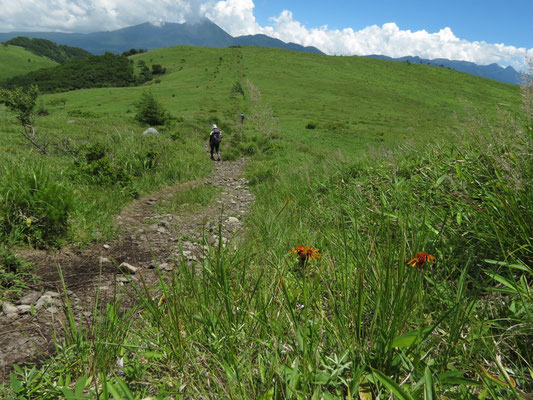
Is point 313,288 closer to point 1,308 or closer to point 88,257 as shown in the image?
point 1,308

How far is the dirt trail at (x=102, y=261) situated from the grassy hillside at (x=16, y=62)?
168156 mm

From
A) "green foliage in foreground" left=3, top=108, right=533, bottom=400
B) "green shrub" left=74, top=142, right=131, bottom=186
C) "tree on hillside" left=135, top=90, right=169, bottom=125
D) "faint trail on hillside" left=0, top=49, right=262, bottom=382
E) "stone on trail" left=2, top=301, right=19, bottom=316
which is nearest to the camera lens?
"green foliage in foreground" left=3, top=108, right=533, bottom=400

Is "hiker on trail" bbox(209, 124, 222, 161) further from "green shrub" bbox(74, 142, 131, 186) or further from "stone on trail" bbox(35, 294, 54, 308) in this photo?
"stone on trail" bbox(35, 294, 54, 308)

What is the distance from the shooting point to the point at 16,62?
141250 millimetres

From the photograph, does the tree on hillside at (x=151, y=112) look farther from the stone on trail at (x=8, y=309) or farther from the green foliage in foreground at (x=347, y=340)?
the green foliage in foreground at (x=347, y=340)

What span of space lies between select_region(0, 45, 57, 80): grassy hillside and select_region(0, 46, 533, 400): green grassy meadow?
16907cm

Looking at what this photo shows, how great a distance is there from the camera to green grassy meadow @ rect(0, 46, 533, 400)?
4.41 ft

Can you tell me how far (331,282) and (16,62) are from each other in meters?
202

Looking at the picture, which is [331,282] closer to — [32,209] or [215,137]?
[32,209]

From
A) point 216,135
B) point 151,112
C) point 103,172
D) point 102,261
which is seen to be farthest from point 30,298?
point 151,112

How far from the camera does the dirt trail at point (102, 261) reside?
2.49 metres

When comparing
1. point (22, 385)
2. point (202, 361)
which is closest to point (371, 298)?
point (202, 361)

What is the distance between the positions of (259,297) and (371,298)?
75 cm

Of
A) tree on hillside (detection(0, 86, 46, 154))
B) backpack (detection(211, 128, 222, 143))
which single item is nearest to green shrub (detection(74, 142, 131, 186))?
tree on hillside (detection(0, 86, 46, 154))
